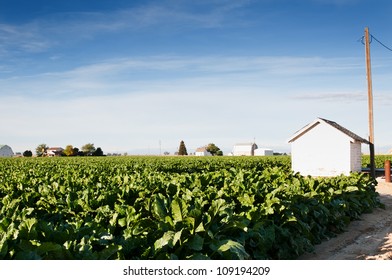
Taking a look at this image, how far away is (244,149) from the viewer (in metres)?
120

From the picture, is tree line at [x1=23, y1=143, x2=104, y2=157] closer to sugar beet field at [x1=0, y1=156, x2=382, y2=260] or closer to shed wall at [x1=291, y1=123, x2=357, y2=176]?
shed wall at [x1=291, y1=123, x2=357, y2=176]

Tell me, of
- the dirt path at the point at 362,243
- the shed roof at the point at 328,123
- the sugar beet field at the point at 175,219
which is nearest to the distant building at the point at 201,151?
the shed roof at the point at 328,123

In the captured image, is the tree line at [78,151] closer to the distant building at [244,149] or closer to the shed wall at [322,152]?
the distant building at [244,149]

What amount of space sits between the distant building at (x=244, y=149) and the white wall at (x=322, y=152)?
8888cm

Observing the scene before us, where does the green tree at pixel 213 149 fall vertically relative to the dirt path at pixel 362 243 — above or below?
above

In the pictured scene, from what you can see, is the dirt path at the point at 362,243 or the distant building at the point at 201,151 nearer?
the dirt path at the point at 362,243

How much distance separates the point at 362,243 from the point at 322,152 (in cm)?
1911

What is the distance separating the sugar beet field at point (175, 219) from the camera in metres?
4.48

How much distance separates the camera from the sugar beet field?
177 inches

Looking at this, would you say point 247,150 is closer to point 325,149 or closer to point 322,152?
point 322,152

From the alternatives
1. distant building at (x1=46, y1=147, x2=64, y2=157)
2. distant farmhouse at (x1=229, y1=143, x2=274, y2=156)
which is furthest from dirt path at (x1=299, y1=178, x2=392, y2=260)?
distant building at (x1=46, y1=147, x2=64, y2=157)

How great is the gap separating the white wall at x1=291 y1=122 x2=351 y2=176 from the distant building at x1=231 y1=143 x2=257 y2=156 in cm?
8888

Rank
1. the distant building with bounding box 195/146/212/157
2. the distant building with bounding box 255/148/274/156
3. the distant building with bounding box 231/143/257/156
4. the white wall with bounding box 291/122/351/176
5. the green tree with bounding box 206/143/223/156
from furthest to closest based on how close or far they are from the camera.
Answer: the distant building with bounding box 195/146/212/157 → the green tree with bounding box 206/143/223/156 → the distant building with bounding box 231/143/257/156 → the distant building with bounding box 255/148/274/156 → the white wall with bounding box 291/122/351/176

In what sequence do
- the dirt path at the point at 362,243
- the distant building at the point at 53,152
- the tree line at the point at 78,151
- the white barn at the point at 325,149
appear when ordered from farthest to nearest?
the distant building at the point at 53,152 < the tree line at the point at 78,151 < the white barn at the point at 325,149 < the dirt path at the point at 362,243
